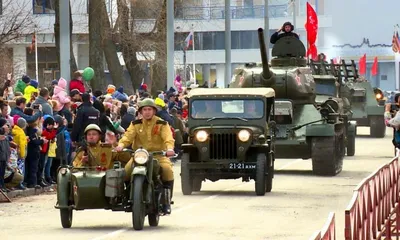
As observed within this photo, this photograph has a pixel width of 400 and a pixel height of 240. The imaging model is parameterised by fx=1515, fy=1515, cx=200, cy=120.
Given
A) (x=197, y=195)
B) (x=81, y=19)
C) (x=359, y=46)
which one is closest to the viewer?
(x=197, y=195)

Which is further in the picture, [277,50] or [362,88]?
[362,88]

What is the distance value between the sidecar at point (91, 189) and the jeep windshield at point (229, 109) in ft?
25.6

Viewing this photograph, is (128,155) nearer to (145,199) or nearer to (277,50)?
(145,199)

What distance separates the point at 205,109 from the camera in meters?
27.3

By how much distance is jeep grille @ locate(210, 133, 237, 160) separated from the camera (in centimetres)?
2655

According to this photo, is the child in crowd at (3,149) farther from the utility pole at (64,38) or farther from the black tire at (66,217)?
the utility pole at (64,38)

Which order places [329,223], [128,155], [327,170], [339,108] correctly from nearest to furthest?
[329,223]
[128,155]
[327,170]
[339,108]

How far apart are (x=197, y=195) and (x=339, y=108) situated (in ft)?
33.4

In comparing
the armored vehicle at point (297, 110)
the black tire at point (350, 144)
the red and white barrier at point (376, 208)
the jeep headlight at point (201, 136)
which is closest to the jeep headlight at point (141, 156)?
the red and white barrier at point (376, 208)

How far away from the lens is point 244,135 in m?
26.4

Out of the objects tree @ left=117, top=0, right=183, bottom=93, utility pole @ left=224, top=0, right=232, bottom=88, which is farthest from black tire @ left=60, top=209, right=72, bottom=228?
utility pole @ left=224, top=0, right=232, bottom=88

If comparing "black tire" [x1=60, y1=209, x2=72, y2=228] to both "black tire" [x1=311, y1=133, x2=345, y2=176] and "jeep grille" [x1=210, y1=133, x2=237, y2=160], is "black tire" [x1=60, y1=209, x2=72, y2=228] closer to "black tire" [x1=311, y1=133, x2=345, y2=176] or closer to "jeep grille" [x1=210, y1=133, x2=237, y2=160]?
"jeep grille" [x1=210, y1=133, x2=237, y2=160]

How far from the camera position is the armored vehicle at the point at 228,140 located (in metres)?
26.3

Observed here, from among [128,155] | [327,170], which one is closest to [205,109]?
[327,170]
